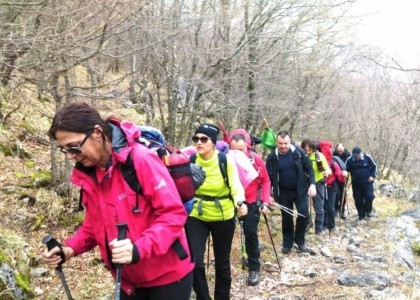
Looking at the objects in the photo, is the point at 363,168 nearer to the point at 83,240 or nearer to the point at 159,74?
the point at 159,74

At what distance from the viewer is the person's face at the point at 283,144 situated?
750cm

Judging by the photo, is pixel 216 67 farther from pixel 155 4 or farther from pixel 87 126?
pixel 87 126

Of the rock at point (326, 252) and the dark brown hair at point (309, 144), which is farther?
the dark brown hair at point (309, 144)

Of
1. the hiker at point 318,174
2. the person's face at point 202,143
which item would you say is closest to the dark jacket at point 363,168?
the hiker at point 318,174

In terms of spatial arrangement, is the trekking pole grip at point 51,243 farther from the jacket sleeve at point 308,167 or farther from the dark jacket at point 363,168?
the dark jacket at point 363,168

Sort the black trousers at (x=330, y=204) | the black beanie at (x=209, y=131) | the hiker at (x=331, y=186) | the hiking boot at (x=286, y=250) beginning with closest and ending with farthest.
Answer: the black beanie at (x=209, y=131)
the hiking boot at (x=286, y=250)
the hiker at (x=331, y=186)
the black trousers at (x=330, y=204)

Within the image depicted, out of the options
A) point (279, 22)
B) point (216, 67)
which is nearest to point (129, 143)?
point (216, 67)

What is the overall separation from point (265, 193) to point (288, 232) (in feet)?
6.93

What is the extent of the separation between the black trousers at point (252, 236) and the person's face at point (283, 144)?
1576 mm

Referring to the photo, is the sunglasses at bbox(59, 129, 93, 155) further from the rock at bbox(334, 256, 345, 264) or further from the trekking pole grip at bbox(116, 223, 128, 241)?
the rock at bbox(334, 256, 345, 264)

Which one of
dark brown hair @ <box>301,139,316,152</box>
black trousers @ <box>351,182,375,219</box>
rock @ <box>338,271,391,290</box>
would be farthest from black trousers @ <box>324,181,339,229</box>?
rock @ <box>338,271,391,290</box>

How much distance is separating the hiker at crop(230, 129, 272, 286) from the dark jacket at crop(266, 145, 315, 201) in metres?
1.22

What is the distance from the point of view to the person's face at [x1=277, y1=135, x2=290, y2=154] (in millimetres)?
7503

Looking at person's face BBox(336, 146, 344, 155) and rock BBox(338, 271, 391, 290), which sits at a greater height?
person's face BBox(336, 146, 344, 155)
